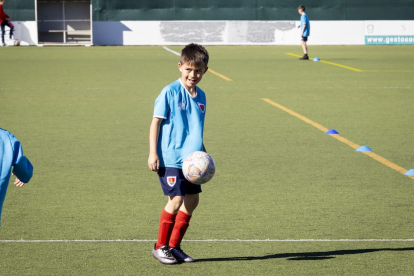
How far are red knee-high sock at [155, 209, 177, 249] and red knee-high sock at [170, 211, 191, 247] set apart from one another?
0.16 feet

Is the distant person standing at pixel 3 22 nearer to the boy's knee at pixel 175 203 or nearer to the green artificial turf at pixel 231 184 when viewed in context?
the green artificial turf at pixel 231 184

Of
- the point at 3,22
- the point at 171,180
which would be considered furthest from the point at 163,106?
the point at 3,22

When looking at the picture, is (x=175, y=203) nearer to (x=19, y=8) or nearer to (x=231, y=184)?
(x=231, y=184)

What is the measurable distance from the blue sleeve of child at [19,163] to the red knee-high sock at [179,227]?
1501 mm

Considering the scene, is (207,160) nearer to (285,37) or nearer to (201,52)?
(201,52)

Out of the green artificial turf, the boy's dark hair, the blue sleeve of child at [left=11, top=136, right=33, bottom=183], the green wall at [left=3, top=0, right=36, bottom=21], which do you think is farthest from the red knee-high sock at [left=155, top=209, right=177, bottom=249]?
the green wall at [left=3, top=0, right=36, bottom=21]

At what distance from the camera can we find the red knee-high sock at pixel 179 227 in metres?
5.52

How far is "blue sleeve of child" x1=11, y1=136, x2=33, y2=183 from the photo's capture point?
411 cm

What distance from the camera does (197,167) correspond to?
5.19 meters

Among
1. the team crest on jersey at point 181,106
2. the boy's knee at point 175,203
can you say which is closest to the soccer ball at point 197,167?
the boy's knee at point 175,203

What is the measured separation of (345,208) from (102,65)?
62.2 ft

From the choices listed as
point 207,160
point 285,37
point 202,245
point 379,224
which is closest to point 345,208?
point 379,224

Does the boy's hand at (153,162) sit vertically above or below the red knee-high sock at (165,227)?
above

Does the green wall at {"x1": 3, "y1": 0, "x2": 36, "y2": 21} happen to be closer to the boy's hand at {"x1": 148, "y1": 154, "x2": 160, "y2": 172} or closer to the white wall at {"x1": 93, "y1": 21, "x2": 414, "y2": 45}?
the white wall at {"x1": 93, "y1": 21, "x2": 414, "y2": 45}
